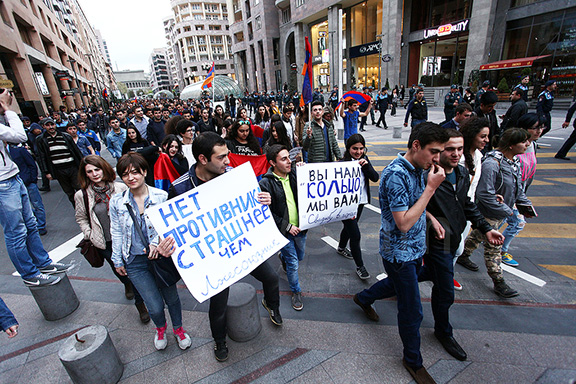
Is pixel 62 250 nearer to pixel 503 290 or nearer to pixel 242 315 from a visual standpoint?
pixel 242 315

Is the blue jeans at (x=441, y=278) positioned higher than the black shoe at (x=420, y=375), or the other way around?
the blue jeans at (x=441, y=278)

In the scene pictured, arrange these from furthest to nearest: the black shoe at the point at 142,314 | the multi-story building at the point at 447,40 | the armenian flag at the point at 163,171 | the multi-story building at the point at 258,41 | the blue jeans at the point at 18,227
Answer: the multi-story building at the point at 258,41 → the multi-story building at the point at 447,40 → the armenian flag at the point at 163,171 → the blue jeans at the point at 18,227 → the black shoe at the point at 142,314

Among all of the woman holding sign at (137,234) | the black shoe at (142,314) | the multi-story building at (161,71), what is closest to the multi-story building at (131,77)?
the multi-story building at (161,71)

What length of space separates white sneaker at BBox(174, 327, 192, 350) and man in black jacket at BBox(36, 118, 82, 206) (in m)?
4.30

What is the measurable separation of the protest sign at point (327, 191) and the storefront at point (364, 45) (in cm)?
2751

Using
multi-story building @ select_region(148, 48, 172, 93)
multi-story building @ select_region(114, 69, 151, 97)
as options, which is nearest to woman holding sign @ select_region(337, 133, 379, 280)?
multi-story building @ select_region(148, 48, 172, 93)

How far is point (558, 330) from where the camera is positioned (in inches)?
109

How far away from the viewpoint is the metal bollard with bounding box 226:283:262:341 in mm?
2766

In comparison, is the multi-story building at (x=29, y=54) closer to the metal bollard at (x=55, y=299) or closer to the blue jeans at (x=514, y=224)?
the metal bollard at (x=55, y=299)

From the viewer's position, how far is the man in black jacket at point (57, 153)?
18.2 feet

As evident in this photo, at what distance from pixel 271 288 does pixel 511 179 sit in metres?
3.03

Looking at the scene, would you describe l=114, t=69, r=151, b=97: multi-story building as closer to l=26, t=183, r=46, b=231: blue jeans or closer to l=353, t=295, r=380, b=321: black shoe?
l=26, t=183, r=46, b=231: blue jeans

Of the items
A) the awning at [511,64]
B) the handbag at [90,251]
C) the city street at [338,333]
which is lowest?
the city street at [338,333]

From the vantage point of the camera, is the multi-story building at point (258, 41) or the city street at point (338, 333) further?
the multi-story building at point (258, 41)
